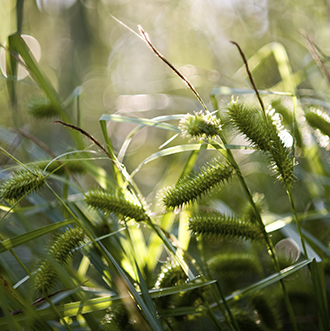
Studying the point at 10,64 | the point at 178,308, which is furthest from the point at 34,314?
the point at 10,64

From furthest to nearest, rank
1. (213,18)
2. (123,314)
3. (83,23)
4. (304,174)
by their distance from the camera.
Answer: (83,23), (213,18), (304,174), (123,314)

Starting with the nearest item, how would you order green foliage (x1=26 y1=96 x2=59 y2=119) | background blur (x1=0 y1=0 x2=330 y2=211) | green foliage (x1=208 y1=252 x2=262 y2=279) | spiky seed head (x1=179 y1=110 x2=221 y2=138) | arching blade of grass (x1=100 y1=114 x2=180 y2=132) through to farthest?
spiky seed head (x1=179 y1=110 x2=221 y2=138)
arching blade of grass (x1=100 y1=114 x2=180 y2=132)
green foliage (x1=208 y1=252 x2=262 y2=279)
green foliage (x1=26 y1=96 x2=59 y2=119)
background blur (x1=0 y1=0 x2=330 y2=211)

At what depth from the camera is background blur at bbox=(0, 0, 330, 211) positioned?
9.53 feet

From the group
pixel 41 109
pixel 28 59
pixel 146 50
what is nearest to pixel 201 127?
pixel 28 59

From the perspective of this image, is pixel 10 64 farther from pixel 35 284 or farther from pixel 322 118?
pixel 322 118

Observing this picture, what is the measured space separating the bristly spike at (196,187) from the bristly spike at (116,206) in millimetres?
123

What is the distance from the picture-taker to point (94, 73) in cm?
511

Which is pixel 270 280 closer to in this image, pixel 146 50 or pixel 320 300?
pixel 320 300

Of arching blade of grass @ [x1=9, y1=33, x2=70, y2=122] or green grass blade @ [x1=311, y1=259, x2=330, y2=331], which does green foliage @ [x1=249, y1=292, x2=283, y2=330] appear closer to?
green grass blade @ [x1=311, y1=259, x2=330, y2=331]

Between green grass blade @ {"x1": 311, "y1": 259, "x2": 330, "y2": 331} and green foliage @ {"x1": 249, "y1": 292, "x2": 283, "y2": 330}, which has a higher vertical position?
green grass blade @ {"x1": 311, "y1": 259, "x2": 330, "y2": 331}

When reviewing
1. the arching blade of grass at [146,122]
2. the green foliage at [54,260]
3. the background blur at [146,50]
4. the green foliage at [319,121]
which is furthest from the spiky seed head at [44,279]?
the green foliage at [319,121]

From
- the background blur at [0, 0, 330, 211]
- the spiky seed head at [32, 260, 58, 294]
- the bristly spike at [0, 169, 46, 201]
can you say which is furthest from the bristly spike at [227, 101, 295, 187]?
the background blur at [0, 0, 330, 211]

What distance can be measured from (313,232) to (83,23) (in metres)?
4.95

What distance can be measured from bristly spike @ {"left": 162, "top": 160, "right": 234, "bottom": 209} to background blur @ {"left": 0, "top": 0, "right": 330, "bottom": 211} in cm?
87
